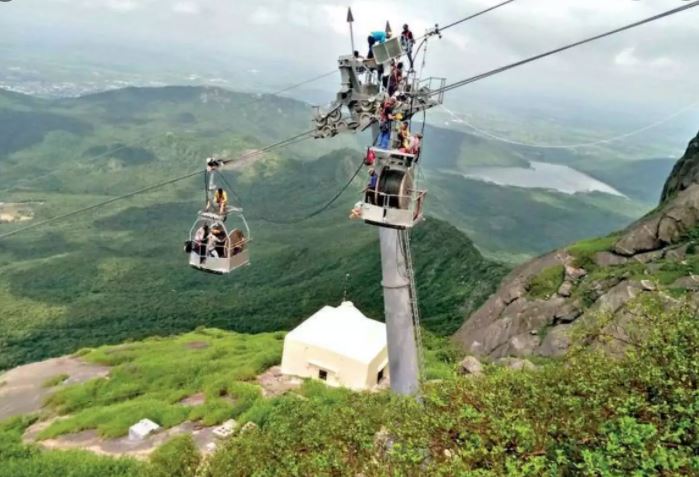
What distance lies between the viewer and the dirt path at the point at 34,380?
48.2m

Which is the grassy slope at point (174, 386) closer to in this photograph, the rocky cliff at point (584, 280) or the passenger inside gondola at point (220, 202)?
the rocky cliff at point (584, 280)

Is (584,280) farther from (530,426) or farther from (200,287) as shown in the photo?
(200,287)

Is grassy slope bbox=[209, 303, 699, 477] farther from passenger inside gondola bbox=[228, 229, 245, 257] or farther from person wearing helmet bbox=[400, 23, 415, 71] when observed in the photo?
person wearing helmet bbox=[400, 23, 415, 71]

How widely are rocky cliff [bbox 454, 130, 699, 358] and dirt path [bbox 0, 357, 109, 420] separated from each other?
3764 cm

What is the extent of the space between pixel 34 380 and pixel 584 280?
176 feet

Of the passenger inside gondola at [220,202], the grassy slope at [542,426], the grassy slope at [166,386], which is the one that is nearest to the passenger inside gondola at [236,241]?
the passenger inside gondola at [220,202]

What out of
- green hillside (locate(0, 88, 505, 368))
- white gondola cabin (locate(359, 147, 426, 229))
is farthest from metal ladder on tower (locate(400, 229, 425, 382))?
green hillside (locate(0, 88, 505, 368))

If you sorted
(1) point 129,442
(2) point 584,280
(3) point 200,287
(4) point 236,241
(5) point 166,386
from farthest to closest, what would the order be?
1. (3) point 200,287
2. (5) point 166,386
3. (2) point 584,280
4. (1) point 129,442
5. (4) point 236,241

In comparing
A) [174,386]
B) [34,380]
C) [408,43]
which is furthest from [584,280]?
[34,380]

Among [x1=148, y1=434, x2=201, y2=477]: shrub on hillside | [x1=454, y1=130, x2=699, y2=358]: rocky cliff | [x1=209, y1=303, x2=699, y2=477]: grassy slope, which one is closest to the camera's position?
[x1=209, y1=303, x2=699, y2=477]: grassy slope

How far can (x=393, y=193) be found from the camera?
14789 mm

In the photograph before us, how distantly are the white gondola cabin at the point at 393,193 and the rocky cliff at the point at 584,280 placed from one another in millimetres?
21855

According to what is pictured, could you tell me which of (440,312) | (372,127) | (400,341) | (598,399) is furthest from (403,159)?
(440,312)

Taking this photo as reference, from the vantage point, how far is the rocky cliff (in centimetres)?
3409
